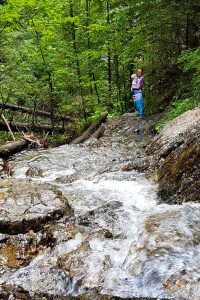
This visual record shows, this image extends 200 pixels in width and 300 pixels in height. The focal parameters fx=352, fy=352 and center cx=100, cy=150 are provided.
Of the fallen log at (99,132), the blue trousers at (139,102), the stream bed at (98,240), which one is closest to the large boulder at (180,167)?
the stream bed at (98,240)

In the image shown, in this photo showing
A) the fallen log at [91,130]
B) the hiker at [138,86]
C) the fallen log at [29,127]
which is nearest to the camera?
the hiker at [138,86]

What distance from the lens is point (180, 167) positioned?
255 inches

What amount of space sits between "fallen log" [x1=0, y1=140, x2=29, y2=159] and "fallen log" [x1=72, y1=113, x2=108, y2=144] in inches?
82.0

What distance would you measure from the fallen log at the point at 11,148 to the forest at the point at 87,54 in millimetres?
2564

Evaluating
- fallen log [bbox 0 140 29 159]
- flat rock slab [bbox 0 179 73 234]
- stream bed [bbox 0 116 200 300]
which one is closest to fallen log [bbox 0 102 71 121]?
fallen log [bbox 0 140 29 159]

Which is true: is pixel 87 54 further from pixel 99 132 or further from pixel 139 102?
pixel 99 132

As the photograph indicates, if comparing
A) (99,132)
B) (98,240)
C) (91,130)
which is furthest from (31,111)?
(98,240)

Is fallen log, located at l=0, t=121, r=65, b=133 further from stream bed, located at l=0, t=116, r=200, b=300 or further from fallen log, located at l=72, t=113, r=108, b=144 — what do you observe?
stream bed, located at l=0, t=116, r=200, b=300

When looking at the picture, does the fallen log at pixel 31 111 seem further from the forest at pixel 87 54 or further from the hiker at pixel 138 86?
the hiker at pixel 138 86

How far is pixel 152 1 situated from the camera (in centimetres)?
1135

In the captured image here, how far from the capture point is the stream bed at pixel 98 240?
3832 millimetres

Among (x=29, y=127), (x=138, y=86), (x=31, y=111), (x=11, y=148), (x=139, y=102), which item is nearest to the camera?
(x=11, y=148)

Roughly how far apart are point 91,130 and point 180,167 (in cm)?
787

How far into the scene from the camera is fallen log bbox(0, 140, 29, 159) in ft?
35.8
